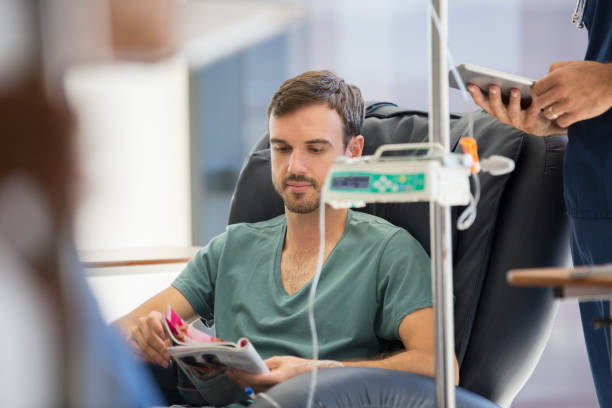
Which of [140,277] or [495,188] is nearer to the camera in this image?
[495,188]

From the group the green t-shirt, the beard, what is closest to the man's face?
the beard

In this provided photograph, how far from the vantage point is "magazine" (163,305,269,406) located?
1.30m

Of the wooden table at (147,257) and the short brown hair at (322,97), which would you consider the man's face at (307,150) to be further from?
the wooden table at (147,257)

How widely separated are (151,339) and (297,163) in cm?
51

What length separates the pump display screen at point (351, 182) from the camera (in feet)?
3.46

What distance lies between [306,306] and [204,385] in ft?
0.93

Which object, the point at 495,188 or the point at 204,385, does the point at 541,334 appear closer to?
the point at 495,188

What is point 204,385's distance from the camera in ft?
4.85

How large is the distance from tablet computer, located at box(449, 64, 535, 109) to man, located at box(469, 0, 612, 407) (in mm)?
12

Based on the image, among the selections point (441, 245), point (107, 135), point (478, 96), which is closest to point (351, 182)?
point (441, 245)

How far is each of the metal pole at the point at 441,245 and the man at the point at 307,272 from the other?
1.09ft

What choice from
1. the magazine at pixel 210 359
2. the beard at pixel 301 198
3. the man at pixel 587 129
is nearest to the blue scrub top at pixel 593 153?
the man at pixel 587 129

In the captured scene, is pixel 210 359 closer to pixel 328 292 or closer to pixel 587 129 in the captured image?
pixel 328 292

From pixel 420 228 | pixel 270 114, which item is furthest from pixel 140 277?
pixel 420 228
